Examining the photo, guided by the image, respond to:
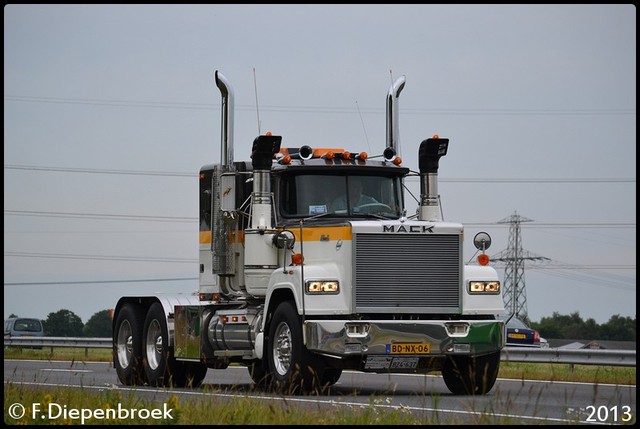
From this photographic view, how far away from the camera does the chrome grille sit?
1764 cm

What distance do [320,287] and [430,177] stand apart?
3281mm

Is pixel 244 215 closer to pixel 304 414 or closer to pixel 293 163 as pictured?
pixel 293 163

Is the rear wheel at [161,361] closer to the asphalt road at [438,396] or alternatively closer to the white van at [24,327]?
the asphalt road at [438,396]

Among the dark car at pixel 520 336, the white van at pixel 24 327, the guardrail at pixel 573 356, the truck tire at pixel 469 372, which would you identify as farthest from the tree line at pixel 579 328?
the truck tire at pixel 469 372

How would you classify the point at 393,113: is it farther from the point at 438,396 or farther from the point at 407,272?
the point at 438,396

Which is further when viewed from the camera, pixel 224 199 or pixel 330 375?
pixel 224 199

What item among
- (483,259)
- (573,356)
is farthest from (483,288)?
(573,356)

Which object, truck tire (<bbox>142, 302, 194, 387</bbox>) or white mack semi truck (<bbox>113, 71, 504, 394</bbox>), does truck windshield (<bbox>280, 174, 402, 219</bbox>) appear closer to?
white mack semi truck (<bbox>113, 71, 504, 394</bbox>)

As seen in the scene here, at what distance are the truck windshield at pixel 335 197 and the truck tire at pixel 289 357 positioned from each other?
153cm

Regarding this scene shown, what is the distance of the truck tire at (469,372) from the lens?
719 inches

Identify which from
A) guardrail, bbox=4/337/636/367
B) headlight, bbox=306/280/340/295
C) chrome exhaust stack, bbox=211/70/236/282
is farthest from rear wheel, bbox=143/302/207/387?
guardrail, bbox=4/337/636/367

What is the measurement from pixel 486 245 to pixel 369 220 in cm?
165

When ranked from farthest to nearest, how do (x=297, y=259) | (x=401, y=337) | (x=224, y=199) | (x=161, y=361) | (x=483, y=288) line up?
(x=161, y=361) → (x=224, y=199) → (x=483, y=288) → (x=297, y=259) → (x=401, y=337)

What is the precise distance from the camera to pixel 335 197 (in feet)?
62.0
